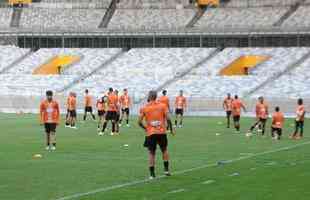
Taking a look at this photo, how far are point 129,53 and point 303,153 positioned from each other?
2114 inches

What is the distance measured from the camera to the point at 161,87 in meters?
72.8

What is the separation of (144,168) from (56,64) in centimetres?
5795

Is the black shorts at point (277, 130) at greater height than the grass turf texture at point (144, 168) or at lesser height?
greater

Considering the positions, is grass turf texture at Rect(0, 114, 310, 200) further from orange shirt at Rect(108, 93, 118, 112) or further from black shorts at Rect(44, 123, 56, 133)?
orange shirt at Rect(108, 93, 118, 112)

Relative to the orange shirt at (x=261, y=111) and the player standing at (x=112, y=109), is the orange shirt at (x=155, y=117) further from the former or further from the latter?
the orange shirt at (x=261, y=111)

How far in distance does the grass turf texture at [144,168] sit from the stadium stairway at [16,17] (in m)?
50.7

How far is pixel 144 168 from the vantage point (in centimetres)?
2450

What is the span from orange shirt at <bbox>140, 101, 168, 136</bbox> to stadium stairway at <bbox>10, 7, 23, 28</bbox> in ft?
224

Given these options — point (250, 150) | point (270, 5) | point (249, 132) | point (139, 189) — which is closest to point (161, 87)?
point (270, 5)

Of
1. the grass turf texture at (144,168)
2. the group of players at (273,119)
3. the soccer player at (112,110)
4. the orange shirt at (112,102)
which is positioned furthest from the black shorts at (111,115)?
the group of players at (273,119)

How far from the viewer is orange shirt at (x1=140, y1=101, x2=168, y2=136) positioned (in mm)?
21859

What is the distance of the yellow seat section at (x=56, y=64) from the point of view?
8094 centimetres

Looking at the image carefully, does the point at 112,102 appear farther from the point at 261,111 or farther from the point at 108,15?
the point at 108,15

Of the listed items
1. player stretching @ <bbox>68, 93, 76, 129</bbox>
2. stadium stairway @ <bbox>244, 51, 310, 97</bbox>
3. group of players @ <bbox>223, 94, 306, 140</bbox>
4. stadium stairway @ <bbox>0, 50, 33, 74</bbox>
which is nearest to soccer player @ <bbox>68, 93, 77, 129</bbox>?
player stretching @ <bbox>68, 93, 76, 129</bbox>
